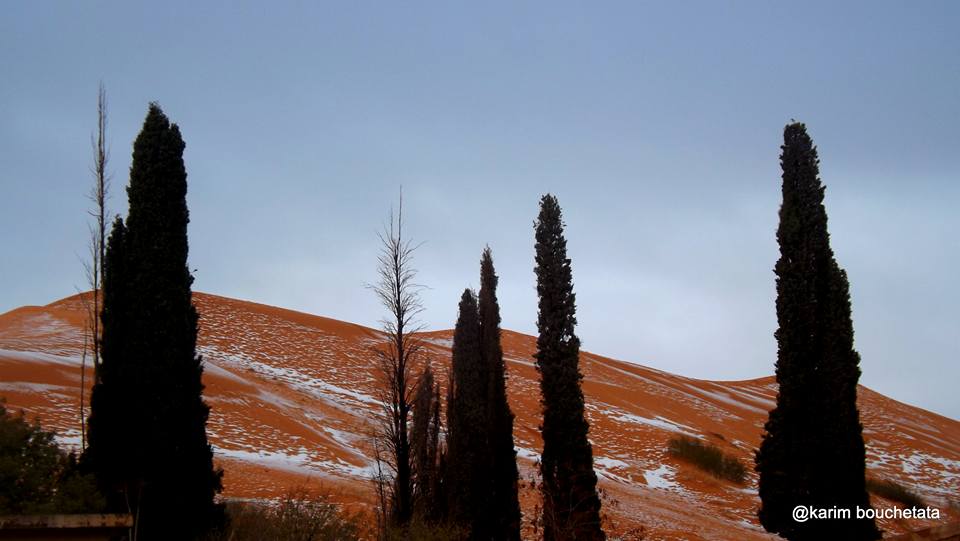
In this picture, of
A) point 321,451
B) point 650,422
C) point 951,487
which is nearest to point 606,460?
point 650,422

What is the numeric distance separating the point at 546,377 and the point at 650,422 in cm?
3274

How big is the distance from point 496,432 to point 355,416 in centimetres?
2196

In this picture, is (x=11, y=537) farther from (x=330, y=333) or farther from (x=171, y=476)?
(x=330, y=333)

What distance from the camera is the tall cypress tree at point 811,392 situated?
16578 mm

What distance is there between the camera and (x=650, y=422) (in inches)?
2015

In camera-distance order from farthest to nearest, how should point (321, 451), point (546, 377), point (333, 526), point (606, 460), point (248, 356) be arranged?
1. point (248, 356)
2. point (606, 460)
3. point (321, 451)
4. point (546, 377)
5. point (333, 526)

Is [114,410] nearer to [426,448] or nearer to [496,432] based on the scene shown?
[496,432]

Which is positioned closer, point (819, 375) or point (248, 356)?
point (819, 375)

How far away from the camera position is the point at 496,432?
21.1m

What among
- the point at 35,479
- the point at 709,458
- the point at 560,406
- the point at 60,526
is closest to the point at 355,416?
the point at 709,458

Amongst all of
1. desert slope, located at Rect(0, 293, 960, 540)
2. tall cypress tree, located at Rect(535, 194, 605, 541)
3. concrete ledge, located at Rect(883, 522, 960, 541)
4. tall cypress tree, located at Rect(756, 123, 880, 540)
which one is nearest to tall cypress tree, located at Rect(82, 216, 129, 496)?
tall cypress tree, located at Rect(535, 194, 605, 541)

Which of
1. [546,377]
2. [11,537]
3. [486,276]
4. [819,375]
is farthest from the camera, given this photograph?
[486,276]

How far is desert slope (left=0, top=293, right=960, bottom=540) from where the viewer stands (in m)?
30.3

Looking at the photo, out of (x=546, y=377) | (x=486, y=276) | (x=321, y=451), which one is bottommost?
(x=321, y=451)
